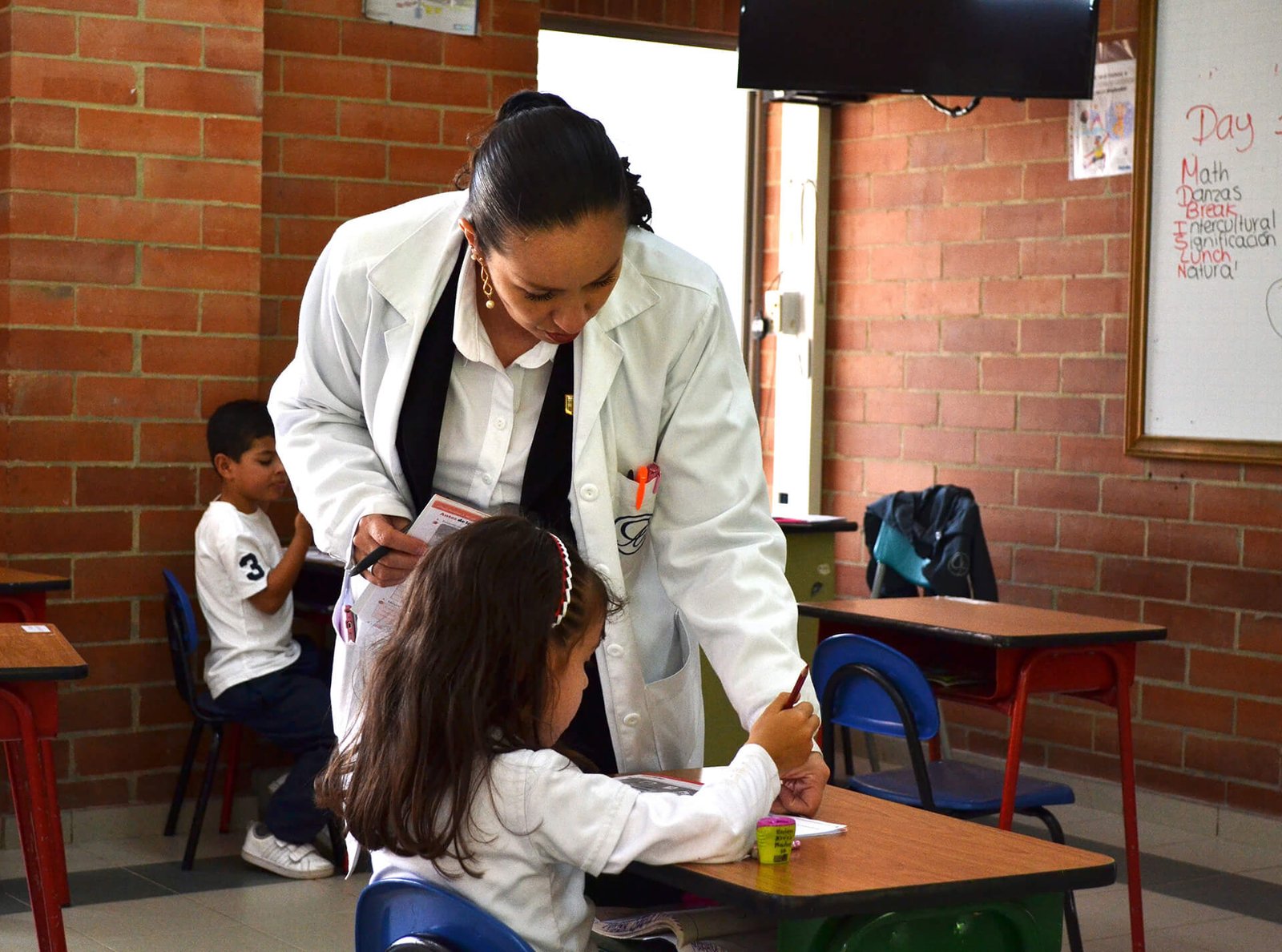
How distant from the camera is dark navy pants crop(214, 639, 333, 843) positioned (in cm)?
395

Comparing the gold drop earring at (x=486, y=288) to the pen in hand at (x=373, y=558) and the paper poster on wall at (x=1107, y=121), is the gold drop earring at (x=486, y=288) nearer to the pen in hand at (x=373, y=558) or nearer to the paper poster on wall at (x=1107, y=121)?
the pen in hand at (x=373, y=558)

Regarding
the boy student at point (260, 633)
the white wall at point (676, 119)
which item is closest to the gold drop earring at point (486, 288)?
the boy student at point (260, 633)

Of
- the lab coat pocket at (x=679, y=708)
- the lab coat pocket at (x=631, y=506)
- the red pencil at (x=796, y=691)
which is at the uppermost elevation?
the lab coat pocket at (x=631, y=506)

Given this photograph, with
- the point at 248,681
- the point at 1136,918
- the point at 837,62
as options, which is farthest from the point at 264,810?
the point at 837,62

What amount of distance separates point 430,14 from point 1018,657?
8.23 feet

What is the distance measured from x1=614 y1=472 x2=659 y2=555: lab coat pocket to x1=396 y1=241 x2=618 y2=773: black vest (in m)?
0.06

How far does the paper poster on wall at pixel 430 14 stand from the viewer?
454cm

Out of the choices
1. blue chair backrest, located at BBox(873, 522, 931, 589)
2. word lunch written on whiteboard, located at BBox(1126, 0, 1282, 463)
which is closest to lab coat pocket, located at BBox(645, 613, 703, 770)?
blue chair backrest, located at BBox(873, 522, 931, 589)

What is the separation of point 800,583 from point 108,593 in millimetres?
1889

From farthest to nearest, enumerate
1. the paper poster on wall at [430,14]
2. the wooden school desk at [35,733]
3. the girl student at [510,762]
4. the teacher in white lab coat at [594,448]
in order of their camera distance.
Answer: the paper poster on wall at [430,14] < the wooden school desk at [35,733] < the teacher in white lab coat at [594,448] < the girl student at [510,762]

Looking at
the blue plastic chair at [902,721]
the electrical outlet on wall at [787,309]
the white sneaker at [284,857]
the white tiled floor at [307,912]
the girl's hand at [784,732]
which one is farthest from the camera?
the electrical outlet on wall at [787,309]

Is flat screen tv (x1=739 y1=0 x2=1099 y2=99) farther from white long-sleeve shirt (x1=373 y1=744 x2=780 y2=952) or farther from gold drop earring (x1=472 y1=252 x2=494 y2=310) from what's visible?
white long-sleeve shirt (x1=373 y1=744 x2=780 y2=952)

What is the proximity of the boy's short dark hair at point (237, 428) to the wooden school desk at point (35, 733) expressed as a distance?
4.21ft

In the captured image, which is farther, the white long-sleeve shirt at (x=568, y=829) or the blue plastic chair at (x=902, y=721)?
the blue plastic chair at (x=902, y=721)
